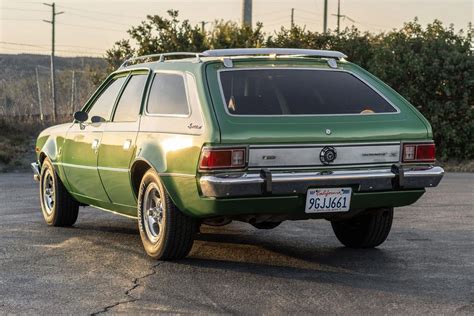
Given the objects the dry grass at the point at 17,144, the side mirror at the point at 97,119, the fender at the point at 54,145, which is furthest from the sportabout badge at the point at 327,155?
the dry grass at the point at 17,144

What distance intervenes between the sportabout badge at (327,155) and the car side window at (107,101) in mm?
2597

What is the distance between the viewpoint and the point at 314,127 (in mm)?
7234

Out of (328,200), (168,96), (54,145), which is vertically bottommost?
(328,200)

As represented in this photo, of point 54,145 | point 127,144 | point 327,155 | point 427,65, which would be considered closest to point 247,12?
point 427,65

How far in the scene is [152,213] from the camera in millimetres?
7957

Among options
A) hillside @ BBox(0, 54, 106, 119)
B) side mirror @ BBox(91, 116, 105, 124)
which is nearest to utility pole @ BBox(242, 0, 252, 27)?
side mirror @ BBox(91, 116, 105, 124)

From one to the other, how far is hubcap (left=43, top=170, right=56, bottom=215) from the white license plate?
154 inches

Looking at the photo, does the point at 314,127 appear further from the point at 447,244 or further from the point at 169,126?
the point at 447,244

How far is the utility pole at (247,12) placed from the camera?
26777 mm

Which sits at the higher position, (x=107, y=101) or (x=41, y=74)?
(x=107, y=101)

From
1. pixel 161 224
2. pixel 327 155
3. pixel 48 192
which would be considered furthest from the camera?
pixel 48 192

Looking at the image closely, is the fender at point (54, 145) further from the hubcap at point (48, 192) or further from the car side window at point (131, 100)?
the car side window at point (131, 100)

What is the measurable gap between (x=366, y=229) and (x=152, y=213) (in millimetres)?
1911

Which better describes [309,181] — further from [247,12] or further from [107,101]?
[247,12]
